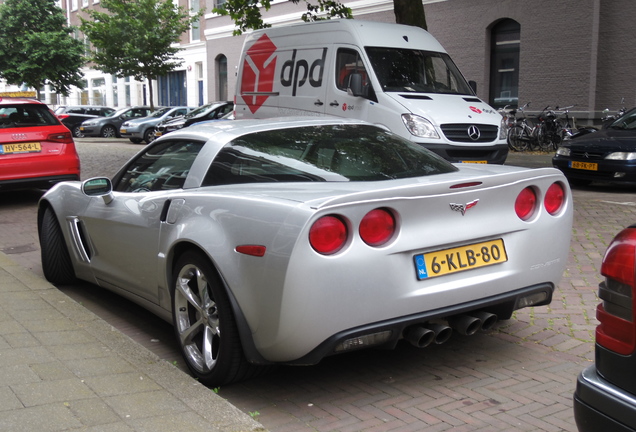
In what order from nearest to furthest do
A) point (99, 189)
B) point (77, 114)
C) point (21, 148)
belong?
point (99, 189) → point (21, 148) → point (77, 114)

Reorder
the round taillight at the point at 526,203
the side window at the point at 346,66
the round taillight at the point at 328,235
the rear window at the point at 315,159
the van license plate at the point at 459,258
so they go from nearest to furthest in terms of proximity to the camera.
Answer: the round taillight at the point at 328,235 → the van license plate at the point at 459,258 → the round taillight at the point at 526,203 → the rear window at the point at 315,159 → the side window at the point at 346,66

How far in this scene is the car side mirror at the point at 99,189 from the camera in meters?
5.14

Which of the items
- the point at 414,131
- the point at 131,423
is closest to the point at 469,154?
the point at 414,131

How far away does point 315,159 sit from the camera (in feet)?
14.1

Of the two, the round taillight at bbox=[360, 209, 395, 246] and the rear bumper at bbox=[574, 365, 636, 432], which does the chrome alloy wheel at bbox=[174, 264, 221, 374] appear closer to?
the round taillight at bbox=[360, 209, 395, 246]

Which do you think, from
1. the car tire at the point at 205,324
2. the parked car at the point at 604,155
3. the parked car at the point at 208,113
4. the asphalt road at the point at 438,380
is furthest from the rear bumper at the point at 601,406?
the parked car at the point at 208,113

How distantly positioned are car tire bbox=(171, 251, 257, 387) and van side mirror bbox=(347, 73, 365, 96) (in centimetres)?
680

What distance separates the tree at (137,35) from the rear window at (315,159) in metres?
28.9

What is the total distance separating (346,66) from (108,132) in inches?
906

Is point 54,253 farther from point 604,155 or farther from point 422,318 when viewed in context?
point 604,155


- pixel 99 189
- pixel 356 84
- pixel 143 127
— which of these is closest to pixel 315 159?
pixel 99 189

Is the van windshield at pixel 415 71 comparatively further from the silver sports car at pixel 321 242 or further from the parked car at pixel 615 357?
the parked car at pixel 615 357

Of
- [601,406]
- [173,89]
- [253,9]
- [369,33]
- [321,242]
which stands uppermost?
[253,9]

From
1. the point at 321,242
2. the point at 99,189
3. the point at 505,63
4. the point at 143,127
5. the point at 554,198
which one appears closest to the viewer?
the point at 321,242
